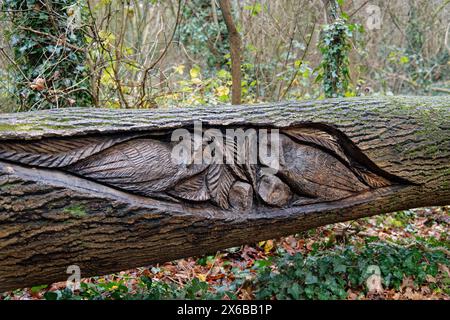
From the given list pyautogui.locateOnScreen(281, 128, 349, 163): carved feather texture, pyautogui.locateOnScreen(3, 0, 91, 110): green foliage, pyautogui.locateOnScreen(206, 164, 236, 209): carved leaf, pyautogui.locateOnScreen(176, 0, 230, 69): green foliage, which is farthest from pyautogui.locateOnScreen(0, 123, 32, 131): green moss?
pyautogui.locateOnScreen(176, 0, 230, 69): green foliage

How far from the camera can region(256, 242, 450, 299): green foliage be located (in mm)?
2760

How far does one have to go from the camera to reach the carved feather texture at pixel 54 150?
6.38 ft

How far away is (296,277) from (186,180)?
3.50 ft

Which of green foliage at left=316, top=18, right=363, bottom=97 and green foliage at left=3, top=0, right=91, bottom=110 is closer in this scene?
green foliage at left=3, top=0, right=91, bottom=110

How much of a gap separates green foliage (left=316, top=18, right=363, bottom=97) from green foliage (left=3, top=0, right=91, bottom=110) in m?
2.82

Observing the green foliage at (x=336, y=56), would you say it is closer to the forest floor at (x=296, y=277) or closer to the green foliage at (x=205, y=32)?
the forest floor at (x=296, y=277)

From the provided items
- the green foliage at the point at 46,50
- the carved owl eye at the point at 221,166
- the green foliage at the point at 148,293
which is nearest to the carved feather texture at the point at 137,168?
the carved owl eye at the point at 221,166

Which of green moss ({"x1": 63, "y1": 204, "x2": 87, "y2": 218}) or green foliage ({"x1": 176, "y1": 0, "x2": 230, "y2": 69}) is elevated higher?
green foliage ({"x1": 176, "y1": 0, "x2": 230, "y2": 69})

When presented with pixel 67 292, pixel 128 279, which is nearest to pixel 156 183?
pixel 67 292

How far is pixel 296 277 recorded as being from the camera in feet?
9.34

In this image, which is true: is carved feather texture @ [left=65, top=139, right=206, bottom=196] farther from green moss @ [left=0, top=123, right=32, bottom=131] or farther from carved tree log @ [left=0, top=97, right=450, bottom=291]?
green moss @ [left=0, top=123, right=32, bottom=131]

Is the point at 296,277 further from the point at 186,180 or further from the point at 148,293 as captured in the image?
the point at 186,180

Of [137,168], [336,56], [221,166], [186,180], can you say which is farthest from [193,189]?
[336,56]
